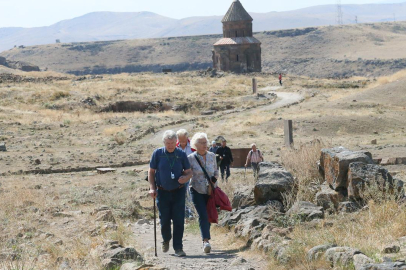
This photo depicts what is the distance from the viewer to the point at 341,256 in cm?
563

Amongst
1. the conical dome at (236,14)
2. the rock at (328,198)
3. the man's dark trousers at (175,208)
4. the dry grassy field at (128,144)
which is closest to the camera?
the dry grassy field at (128,144)

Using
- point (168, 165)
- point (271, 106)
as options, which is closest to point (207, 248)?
point (168, 165)

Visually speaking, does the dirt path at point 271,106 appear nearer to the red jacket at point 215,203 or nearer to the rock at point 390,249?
the red jacket at point 215,203

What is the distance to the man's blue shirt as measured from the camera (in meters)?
7.61

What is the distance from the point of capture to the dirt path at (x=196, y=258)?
6797 millimetres

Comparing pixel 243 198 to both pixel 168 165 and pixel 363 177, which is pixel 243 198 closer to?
pixel 363 177

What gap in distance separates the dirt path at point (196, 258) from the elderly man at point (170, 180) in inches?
11.1

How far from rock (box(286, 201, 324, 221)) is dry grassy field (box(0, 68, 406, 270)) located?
0.25 metres

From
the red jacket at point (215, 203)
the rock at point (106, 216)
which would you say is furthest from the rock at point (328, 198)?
the rock at point (106, 216)

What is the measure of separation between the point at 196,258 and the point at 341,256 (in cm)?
237

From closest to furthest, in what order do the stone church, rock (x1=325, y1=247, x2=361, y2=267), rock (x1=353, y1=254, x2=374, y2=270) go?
1. rock (x1=353, y1=254, x2=374, y2=270)
2. rock (x1=325, y1=247, x2=361, y2=267)
3. the stone church

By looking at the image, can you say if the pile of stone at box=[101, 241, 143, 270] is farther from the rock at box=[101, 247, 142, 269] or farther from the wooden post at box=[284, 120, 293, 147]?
the wooden post at box=[284, 120, 293, 147]

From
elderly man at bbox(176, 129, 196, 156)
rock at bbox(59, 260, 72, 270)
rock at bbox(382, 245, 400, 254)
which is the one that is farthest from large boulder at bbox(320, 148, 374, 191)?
rock at bbox(59, 260, 72, 270)

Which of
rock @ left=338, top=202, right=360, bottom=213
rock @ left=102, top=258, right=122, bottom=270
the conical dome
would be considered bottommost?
rock @ left=338, top=202, right=360, bottom=213
